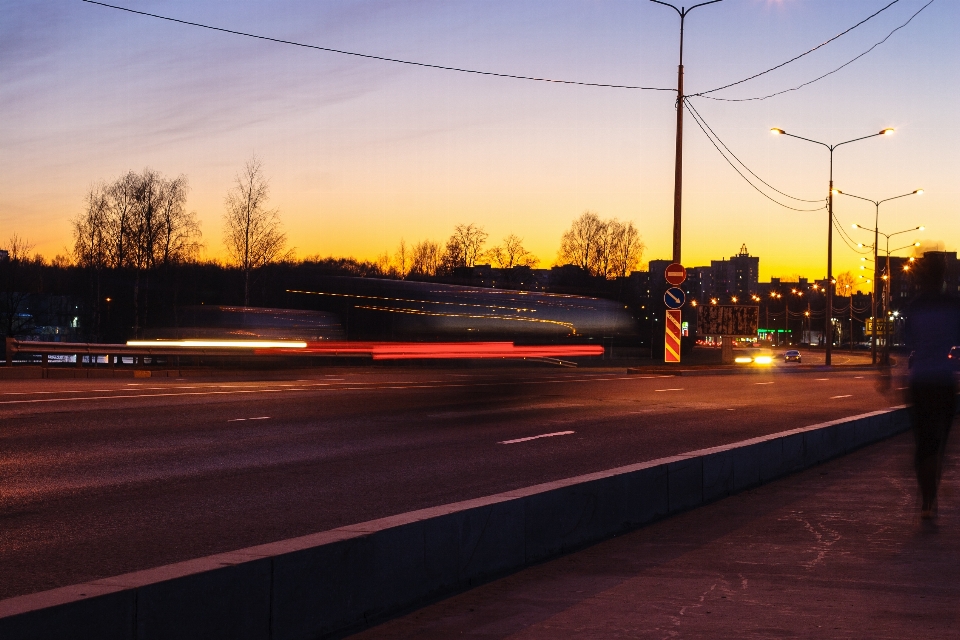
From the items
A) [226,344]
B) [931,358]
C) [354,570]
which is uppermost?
[931,358]

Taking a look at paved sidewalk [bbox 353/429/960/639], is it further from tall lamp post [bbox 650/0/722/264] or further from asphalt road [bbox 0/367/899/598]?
tall lamp post [bbox 650/0/722/264]

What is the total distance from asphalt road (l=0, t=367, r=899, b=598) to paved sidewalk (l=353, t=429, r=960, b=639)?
2.09 meters

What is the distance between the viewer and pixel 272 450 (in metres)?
13.5

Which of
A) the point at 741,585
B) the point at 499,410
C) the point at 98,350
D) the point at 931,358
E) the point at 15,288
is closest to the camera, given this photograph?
the point at 741,585

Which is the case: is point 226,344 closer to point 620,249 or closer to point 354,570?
point 354,570

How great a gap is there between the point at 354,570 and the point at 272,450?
7943 millimetres

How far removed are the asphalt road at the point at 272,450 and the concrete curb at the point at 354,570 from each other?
1.75 metres

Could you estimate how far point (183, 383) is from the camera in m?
25.4

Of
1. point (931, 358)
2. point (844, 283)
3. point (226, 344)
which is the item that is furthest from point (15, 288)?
point (844, 283)

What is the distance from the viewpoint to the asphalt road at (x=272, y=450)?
26.8 ft

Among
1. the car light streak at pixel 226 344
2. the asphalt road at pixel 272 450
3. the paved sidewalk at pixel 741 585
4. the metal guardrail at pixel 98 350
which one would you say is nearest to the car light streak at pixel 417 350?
the car light streak at pixel 226 344

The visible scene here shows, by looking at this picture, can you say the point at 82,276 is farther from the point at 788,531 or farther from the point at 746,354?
the point at 788,531

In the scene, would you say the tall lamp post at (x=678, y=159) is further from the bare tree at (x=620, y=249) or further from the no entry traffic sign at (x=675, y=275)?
the bare tree at (x=620, y=249)

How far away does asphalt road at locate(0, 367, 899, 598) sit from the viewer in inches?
322
